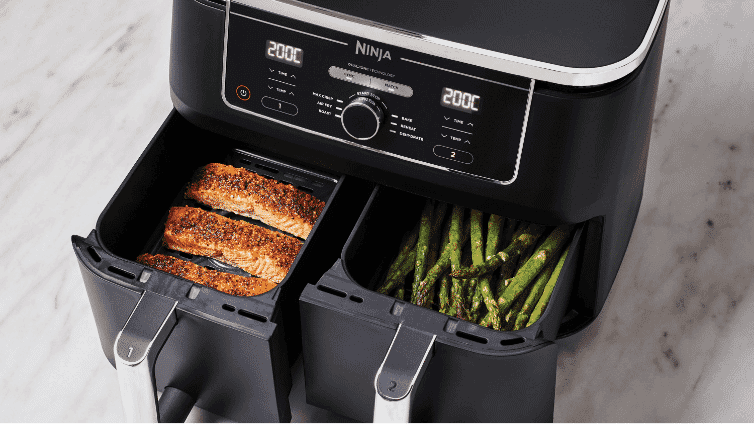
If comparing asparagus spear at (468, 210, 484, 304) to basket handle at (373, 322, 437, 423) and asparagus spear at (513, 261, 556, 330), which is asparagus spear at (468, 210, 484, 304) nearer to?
asparagus spear at (513, 261, 556, 330)

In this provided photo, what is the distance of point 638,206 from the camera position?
1698 mm

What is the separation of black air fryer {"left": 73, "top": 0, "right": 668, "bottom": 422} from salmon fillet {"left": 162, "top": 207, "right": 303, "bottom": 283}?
9 centimetres

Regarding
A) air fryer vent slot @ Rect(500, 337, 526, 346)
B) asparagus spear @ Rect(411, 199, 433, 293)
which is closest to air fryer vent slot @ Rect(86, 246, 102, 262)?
asparagus spear @ Rect(411, 199, 433, 293)

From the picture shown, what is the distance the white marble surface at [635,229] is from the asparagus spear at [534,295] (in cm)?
17

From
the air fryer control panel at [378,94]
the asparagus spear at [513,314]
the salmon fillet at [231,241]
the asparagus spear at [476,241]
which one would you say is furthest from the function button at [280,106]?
the asparagus spear at [513,314]

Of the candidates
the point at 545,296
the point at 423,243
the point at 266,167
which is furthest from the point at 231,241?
the point at 545,296

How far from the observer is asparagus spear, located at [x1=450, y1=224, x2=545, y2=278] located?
4.80ft

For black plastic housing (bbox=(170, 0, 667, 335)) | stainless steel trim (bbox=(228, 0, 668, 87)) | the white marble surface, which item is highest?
stainless steel trim (bbox=(228, 0, 668, 87))

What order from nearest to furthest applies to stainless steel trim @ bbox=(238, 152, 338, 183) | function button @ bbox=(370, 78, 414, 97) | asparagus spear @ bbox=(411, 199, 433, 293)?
function button @ bbox=(370, 78, 414, 97), asparagus spear @ bbox=(411, 199, 433, 293), stainless steel trim @ bbox=(238, 152, 338, 183)

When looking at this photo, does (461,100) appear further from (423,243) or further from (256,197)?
(256,197)

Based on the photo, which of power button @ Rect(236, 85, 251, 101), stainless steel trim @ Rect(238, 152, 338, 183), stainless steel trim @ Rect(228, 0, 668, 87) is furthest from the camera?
stainless steel trim @ Rect(238, 152, 338, 183)

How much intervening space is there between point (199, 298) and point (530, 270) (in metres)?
0.54

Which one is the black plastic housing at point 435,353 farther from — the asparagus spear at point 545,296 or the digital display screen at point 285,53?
the digital display screen at point 285,53

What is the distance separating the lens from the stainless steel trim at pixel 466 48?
118 cm
